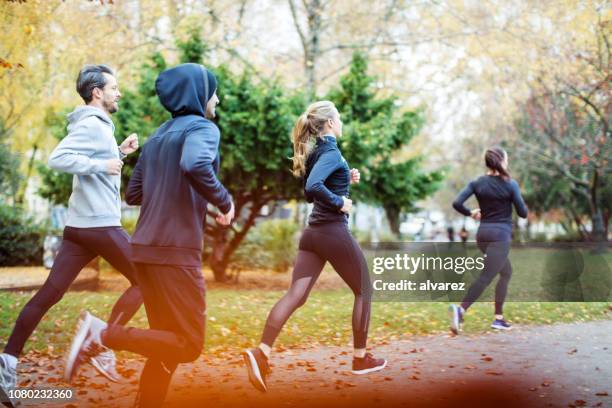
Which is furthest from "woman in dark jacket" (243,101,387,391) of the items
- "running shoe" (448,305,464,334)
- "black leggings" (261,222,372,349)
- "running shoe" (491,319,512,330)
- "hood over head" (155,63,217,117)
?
"running shoe" (491,319,512,330)

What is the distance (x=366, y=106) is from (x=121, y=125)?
411 centimetres

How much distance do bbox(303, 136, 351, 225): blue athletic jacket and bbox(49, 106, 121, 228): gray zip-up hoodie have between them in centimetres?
135

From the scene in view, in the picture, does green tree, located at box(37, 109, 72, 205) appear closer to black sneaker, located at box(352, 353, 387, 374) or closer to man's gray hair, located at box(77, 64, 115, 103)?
man's gray hair, located at box(77, 64, 115, 103)

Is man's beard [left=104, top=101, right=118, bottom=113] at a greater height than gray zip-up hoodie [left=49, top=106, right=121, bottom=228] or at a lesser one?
greater

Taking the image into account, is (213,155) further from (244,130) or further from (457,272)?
(244,130)

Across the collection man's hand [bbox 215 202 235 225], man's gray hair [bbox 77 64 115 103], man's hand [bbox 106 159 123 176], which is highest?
man's gray hair [bbox 77 64 115 103]

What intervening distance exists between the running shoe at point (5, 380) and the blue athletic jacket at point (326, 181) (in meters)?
2.25

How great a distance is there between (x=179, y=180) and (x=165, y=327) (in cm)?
79

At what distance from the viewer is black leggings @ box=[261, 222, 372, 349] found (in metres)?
5.50

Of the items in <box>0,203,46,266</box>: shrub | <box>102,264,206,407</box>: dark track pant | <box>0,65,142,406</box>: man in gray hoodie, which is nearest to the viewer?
<box>102,264,206,407</box>: dark track pant

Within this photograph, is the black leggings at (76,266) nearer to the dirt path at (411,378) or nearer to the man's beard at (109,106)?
the dirt path at (411,378)

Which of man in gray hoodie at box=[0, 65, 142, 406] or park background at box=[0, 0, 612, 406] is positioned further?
park background at box=[0, 0, 612, 406]

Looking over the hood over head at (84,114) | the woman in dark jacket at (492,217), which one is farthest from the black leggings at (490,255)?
the hood over head at (84,114)

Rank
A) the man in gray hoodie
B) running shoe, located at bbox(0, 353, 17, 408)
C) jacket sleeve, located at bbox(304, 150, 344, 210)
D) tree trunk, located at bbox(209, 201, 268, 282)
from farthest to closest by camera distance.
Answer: tree trunk, located at bbox(209, 201, 268, 282) < jacket sleeve, located at bbox(304, 150, 344, 210) < the man in gray hoodie < running shoe, located at bbox(0, 353, 17, 408)
